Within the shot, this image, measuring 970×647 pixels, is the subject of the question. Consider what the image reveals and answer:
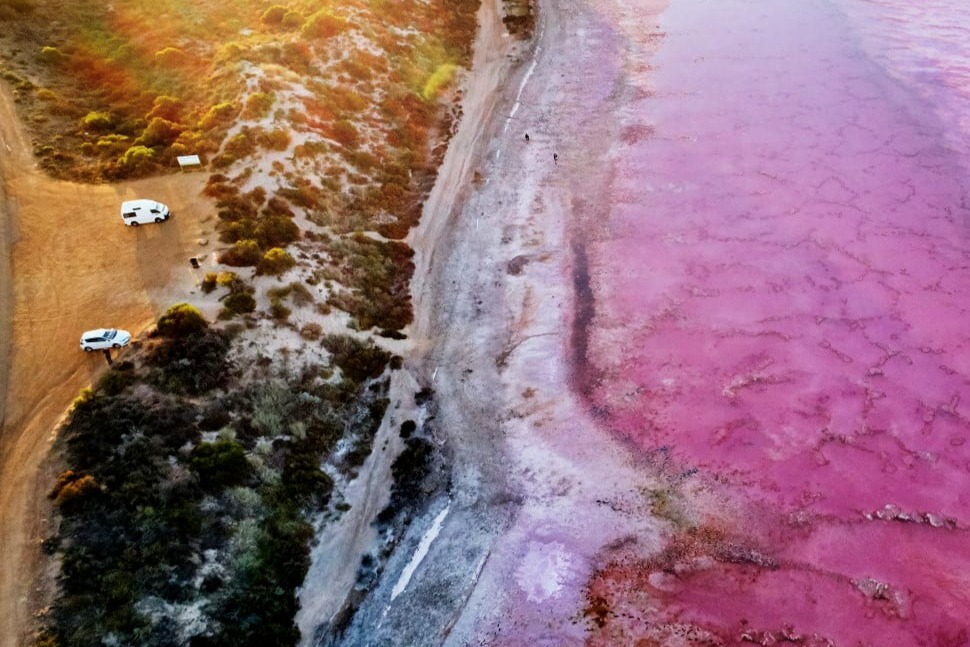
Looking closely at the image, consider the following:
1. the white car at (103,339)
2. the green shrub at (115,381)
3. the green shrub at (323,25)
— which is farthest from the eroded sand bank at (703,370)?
the green shrub at (323,25)

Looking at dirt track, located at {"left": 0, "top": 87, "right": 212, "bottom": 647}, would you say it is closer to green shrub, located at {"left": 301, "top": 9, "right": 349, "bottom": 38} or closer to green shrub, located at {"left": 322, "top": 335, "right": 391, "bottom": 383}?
green shrub, located at {"left": 322, "top": 335, "right": 391, "bottom": 383}

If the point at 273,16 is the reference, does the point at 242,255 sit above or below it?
below

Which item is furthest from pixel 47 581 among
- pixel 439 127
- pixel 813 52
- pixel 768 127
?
pixel 813 52

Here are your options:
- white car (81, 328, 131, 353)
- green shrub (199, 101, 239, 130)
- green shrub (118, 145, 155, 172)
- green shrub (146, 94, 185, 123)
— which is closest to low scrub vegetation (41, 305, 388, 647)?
white car (81, 328, 131, 353)

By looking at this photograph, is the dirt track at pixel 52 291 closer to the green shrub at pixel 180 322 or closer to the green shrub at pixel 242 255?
the green shrub at pixel 180 322

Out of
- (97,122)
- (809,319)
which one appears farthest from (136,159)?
(809,319)

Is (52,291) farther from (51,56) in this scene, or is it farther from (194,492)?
(51,56)
